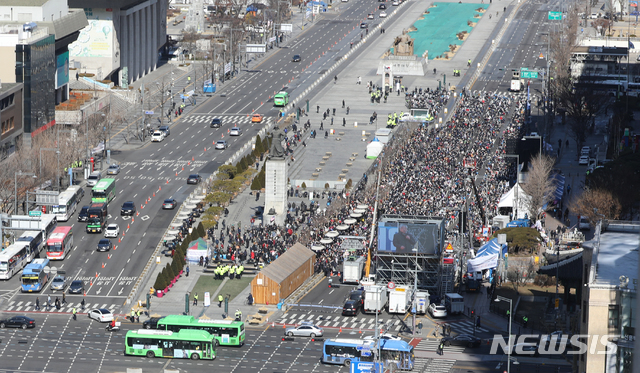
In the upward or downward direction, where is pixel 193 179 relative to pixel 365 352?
downward

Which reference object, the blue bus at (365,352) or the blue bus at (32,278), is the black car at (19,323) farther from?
the blue bus at (365,352)

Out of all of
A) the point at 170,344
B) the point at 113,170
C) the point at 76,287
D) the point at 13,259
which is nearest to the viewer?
the point at 170,344

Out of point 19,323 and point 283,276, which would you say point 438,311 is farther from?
point 19,323

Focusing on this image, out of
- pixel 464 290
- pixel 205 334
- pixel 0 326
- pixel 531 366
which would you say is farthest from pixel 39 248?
pixel 531 366

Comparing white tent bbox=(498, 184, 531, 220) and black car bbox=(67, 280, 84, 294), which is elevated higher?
white tent bbox=(498, 184, 531, 220)

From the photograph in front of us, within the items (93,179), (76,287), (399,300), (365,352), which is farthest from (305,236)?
(93,179)

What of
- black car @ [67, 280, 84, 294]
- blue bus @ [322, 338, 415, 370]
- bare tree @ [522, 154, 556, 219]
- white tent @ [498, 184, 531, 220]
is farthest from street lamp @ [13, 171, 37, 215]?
bare tree @ [522, 154, 556, 219]

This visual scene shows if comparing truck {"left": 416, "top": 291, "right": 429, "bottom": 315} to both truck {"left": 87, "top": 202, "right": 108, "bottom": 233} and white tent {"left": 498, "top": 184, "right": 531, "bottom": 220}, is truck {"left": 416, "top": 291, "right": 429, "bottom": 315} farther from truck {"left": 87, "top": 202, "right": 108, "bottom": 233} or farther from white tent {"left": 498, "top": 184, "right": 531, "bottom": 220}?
truck {"left": 87, "top": 202, "right": 108, "bottom": 233}
